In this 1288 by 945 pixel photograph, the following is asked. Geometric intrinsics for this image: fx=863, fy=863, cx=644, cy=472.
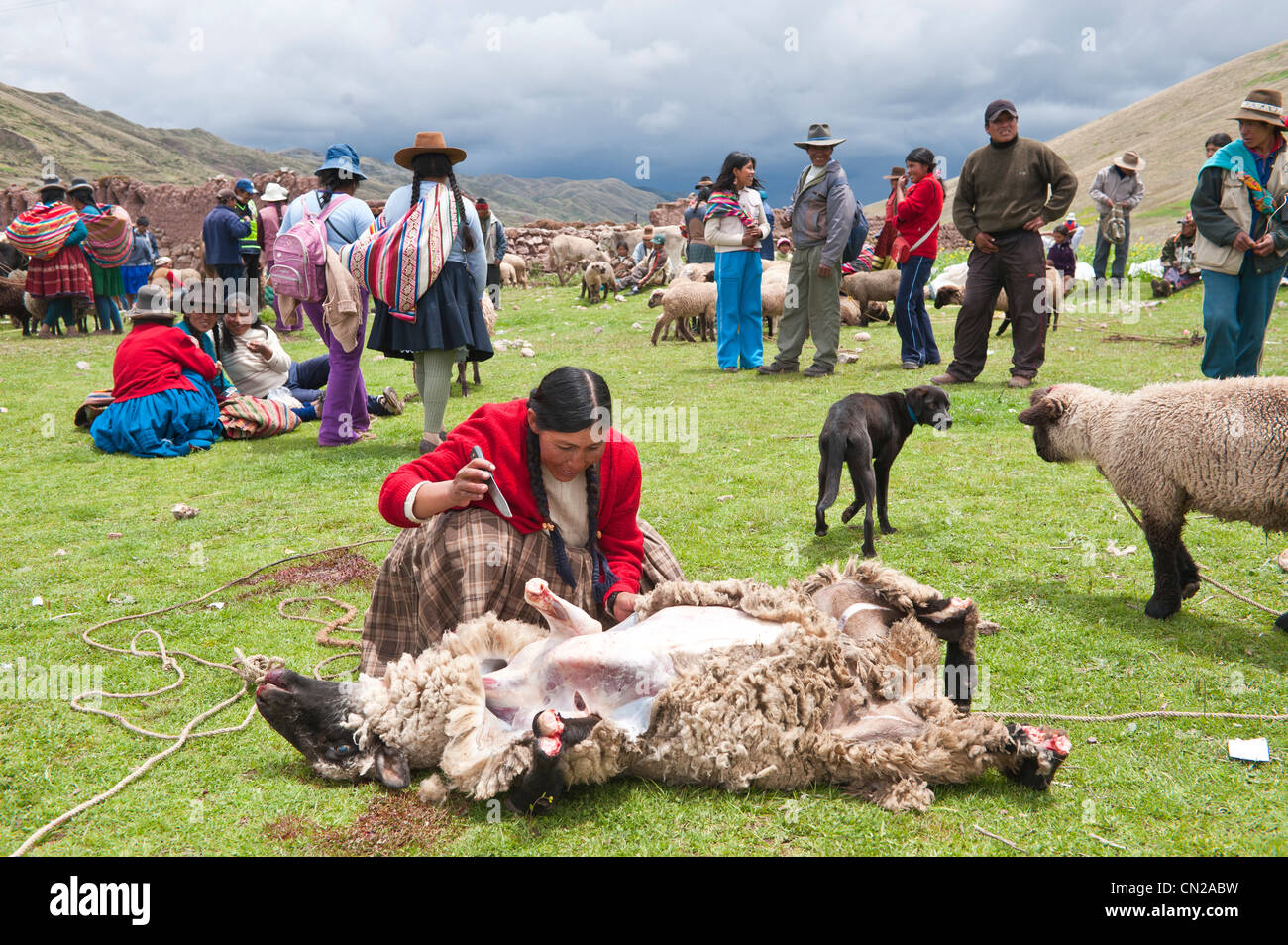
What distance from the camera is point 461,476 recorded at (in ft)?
11.3

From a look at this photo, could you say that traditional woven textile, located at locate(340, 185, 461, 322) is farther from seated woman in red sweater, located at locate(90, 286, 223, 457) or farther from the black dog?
the black dog

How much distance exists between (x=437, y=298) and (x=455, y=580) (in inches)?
190

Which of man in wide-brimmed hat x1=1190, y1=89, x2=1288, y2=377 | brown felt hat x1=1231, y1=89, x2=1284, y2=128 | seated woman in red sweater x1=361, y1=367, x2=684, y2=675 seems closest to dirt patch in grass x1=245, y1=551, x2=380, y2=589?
seated woman in red sweater x1=361, y1=367, x2=684, y2=675

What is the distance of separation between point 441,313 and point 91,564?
351 centimetres

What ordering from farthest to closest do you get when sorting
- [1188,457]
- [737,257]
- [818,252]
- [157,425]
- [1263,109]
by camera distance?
[737,257] < [818,252] < [157,425] < [1263,109] < [1188,457]

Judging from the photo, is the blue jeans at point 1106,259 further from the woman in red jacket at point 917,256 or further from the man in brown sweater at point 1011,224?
the man in brown sweater at point 1011,224

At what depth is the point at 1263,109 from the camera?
6.79m

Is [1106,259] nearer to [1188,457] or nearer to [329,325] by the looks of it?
[1188,457]

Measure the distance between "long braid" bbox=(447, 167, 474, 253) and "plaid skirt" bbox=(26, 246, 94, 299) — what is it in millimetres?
13538

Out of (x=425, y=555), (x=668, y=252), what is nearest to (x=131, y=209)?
(x=668, y=252)

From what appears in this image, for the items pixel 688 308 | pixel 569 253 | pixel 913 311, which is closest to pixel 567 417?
pixel 913 311

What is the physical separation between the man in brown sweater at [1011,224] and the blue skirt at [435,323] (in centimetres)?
605

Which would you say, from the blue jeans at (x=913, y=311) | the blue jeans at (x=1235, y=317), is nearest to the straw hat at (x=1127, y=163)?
the blue jeans at (x=913, y=311)

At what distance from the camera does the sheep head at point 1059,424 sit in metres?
5.12
